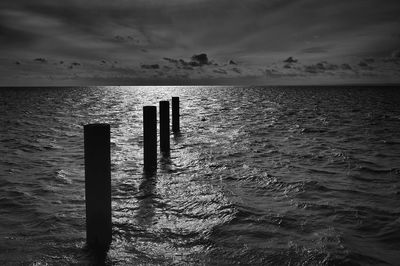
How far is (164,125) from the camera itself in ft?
38.0

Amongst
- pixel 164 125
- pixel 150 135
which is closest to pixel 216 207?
pixel 150 135

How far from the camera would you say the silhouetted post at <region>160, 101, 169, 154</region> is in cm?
1142

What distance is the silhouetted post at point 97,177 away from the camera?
4727mm

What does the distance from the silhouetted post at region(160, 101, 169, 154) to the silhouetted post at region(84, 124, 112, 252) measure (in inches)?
259

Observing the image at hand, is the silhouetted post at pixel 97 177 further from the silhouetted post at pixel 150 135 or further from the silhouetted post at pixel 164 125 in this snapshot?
the silhouetted post at pixel 164 125

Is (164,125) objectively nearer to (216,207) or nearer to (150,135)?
(150,135)

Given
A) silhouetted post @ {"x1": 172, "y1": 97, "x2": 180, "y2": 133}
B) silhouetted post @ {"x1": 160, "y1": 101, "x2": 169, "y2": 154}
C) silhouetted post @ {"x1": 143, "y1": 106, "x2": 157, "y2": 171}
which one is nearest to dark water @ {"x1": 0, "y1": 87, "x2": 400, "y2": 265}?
silhouetted post @ {"x1": 143, "y1": 106, "x2": 157, "y2": 171}

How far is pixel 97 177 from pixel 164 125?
684 centimetres

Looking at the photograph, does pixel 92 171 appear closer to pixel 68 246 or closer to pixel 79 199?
pixel 68 246

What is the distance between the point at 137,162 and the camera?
38.0 ft

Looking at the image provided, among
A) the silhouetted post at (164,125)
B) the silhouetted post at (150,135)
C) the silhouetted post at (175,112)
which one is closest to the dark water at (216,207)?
the silhouetted post at (150,135)

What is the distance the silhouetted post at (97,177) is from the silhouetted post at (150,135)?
14.8 feet

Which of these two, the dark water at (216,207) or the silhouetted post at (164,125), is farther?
the silhouetted post at (164,125)

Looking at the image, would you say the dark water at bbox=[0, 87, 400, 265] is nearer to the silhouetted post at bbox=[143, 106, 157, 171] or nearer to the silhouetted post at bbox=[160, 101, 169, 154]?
the silhouetted post at bbox=[143, 106, 157, 171]
